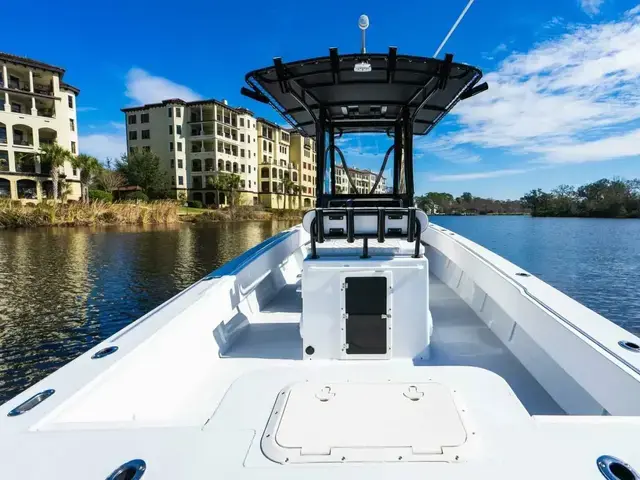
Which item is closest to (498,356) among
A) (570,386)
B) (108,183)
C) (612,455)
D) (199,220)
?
(570,386)

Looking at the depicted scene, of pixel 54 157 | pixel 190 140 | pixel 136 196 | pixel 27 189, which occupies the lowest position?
pixel 136 196

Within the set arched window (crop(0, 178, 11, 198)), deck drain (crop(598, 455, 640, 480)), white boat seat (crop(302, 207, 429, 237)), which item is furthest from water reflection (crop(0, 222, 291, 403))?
arched window (crop(0, 178, 11, 198))

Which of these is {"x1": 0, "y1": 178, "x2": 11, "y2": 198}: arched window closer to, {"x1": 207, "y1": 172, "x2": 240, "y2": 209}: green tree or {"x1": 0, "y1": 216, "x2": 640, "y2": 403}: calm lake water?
{"x1": 0, "y1": 216, "x2": 640, "y2": 403}: calm lake water

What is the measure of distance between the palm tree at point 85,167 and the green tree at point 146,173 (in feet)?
27.7

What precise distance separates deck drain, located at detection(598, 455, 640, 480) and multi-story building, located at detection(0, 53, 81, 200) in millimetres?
41629

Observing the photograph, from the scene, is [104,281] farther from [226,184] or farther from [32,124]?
[226,184]

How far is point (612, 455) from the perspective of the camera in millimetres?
1089

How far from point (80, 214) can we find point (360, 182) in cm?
3091

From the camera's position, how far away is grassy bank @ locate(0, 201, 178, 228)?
26.8 metres

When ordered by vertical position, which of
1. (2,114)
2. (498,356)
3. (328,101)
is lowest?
(498,356)

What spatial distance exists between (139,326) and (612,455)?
2.39 meters

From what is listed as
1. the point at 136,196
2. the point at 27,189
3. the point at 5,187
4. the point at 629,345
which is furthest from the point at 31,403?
the point at 136,196

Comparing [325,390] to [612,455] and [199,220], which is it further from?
[199,220]

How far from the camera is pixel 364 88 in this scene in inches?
136
